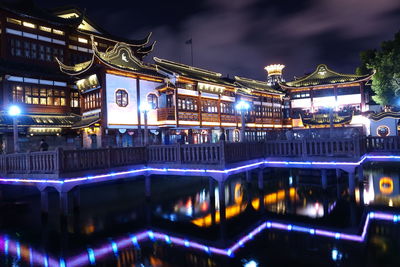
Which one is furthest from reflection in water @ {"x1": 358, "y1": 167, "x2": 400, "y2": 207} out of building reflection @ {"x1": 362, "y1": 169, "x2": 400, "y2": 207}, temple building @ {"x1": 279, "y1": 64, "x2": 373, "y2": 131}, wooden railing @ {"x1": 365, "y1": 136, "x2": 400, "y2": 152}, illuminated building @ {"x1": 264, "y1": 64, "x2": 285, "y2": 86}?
illuminated building @ {"x1": 264, "y1": 64, "x2": 285, "y2": 86}

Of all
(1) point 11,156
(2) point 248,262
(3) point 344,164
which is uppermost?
(1) point 11,156

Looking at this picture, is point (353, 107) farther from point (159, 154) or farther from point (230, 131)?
point (159, 154)

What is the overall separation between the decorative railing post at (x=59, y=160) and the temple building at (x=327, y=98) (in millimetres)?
35751

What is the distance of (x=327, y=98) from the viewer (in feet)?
144

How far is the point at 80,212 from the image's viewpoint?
16969 mm

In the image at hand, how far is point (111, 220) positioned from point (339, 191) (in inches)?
605

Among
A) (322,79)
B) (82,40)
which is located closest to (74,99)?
(82,40)

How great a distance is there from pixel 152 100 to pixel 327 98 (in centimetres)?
2882

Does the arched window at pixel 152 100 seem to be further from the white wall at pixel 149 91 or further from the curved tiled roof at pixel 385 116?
the curved tiled roof at pixel 385 116

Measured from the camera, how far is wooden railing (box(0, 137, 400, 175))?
13.9 metres

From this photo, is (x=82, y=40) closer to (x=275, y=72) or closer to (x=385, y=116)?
(x=385, y=116)

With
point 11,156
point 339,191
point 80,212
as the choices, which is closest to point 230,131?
point 339,191

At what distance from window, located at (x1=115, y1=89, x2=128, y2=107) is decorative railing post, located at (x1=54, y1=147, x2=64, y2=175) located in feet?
38.0

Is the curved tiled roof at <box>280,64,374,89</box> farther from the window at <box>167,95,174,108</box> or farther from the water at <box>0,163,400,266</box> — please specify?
the window at <box>167,95,174,108</box>
